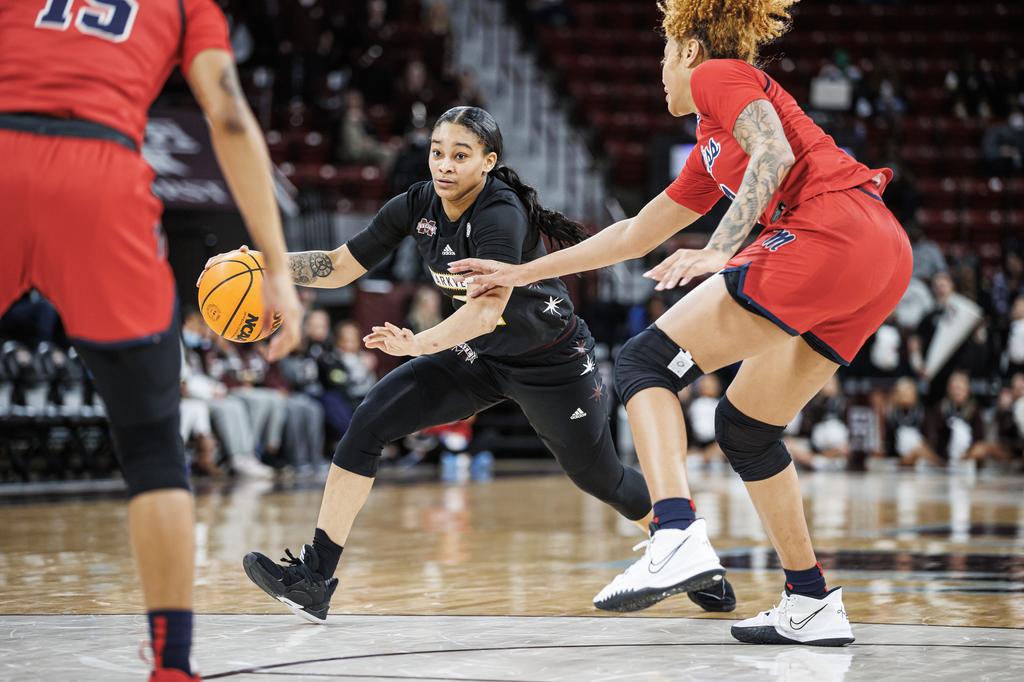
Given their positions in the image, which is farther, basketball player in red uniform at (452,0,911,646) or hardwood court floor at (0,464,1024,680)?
hardwood court floor at (0,464,1024,680)

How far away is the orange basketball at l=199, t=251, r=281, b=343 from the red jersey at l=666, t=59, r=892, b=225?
1480mm

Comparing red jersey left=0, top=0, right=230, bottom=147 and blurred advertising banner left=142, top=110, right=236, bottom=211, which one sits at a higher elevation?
blurred advertising banner left=142, top=110, right=236, bottom=211

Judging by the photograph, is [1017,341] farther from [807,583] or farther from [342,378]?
[807,583]

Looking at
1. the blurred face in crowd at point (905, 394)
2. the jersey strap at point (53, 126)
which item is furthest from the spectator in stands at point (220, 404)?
the jersey strap at point (53, 126)

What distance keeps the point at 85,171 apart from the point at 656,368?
5.66 ft

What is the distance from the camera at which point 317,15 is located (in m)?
16.6

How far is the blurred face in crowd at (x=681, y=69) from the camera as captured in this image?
3.82 metres

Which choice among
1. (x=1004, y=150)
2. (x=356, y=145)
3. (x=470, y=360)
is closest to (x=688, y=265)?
(x=470, y=360)

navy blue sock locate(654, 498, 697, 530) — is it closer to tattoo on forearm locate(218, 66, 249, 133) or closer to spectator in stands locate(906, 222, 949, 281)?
tattoo on forearm locate(218, 66, 249, 133)

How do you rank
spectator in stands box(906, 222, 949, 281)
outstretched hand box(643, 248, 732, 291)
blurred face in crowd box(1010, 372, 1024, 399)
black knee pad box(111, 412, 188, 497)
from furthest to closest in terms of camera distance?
spectator in stands box(906, 222, 949, 281) < blurred face in crowd box(1010, 372, 1024, 399) < outstretched hand box(643, 248, 732, 291) < black knee pad box(111, 412, 188, 497)

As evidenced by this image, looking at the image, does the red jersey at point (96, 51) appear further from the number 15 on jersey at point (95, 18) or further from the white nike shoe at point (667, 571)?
the white nike shoe at point (667, 571)

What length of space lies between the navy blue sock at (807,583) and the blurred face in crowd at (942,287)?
36.4 feet

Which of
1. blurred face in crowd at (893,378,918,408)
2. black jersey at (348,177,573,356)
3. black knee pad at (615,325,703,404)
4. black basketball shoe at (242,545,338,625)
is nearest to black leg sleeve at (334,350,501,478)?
black jersey at (348,177,573,356)

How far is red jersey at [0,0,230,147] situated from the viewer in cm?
266
